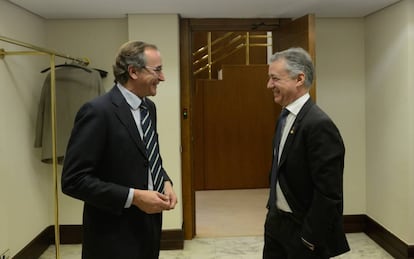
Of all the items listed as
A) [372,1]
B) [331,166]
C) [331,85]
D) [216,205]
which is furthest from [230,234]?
[331,166]

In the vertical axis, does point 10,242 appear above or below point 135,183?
below

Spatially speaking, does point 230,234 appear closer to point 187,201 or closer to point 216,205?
point 187,201

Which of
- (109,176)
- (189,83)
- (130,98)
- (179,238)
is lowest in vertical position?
Result: (179,238)

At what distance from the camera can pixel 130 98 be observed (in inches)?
73.1

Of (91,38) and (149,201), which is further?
(91,38)

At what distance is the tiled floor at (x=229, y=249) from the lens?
3945 mm

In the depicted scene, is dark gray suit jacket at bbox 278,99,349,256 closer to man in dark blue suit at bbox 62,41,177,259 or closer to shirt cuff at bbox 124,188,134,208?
man in dark blue suit at bbox 62,41,177,259

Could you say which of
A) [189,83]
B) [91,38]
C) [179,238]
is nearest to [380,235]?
[179,238]

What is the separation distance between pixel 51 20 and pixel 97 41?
0.47 metres

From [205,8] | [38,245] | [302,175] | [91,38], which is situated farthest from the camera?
[91,38]

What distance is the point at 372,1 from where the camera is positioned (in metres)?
3.64

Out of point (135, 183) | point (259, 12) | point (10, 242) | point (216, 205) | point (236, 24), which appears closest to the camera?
point (135, 183)

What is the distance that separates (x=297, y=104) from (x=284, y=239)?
0.61 metres

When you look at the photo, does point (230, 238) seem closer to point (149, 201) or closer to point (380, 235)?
point (380, 235)
